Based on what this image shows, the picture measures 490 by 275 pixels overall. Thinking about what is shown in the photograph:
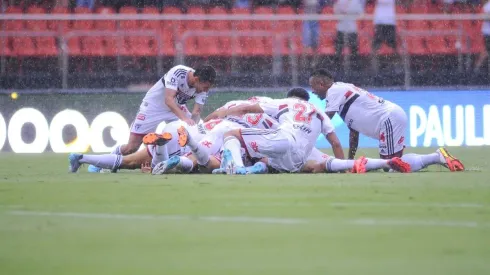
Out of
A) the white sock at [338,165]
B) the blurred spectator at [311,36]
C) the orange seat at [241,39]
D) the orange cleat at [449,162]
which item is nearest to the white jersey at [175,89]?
the white sock at [338,165]

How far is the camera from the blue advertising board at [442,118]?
1986cm

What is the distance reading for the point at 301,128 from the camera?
11.7 metres

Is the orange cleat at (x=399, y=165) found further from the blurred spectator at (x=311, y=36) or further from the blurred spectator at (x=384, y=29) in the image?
the blurred spectator at (x=384, y=29)

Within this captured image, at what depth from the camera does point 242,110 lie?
12.2m

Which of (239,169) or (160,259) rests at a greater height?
(160,259)

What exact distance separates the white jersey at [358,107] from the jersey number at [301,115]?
95 cm

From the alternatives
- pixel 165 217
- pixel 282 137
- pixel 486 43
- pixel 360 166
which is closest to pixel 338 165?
pixel 360 166

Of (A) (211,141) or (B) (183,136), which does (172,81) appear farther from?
(B) (183,136)

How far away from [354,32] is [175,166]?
831cm

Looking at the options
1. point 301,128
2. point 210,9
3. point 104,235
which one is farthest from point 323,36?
point 104,235

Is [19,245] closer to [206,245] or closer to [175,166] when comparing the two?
[206,245]

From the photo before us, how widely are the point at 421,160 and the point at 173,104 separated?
3.27 metres

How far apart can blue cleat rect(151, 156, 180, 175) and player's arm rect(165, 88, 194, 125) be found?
62.5 inches

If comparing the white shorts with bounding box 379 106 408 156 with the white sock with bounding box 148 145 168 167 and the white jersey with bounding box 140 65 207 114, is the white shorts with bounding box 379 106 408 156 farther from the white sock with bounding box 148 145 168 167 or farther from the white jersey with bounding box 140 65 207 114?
the white sock with bounding box 148 145 168 167
